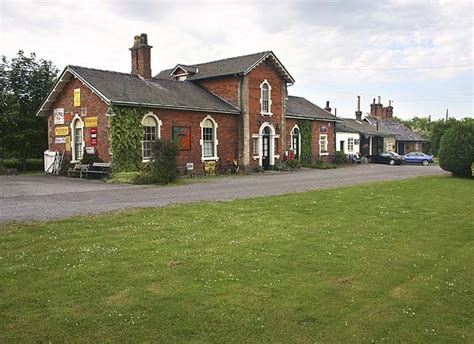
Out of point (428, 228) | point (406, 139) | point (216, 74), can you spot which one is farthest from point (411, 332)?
point (406, 139)

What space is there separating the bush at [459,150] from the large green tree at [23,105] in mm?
27189

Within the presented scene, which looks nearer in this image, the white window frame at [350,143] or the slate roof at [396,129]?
the white window frame at [350,143]

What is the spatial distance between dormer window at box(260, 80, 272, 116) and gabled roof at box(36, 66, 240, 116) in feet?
7.98

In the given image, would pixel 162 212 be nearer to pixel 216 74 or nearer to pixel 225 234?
pixel 225 234

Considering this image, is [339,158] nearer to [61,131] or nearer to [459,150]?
[459,150]

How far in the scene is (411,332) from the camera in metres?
4.89

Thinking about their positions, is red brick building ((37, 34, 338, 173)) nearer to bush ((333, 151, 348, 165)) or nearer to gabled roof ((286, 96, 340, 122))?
gabled roof ((286, 96, 340, 122))

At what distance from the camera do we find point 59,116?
27.4 m

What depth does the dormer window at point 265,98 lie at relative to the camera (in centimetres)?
3088

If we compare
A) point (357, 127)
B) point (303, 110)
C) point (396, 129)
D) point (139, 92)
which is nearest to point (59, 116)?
point (139, 92)

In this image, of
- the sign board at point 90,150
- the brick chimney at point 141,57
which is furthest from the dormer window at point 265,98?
the sign board at point 90,150

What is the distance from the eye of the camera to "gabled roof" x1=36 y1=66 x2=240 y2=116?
2389 centimetres

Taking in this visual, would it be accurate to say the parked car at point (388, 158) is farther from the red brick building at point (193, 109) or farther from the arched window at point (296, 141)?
the arched window at point (296, 141)

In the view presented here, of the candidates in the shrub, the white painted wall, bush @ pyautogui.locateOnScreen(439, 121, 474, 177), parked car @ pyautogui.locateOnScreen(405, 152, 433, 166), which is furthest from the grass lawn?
parked car @ pyautogui.locateOnScreen(405, 152, 433, 166)
